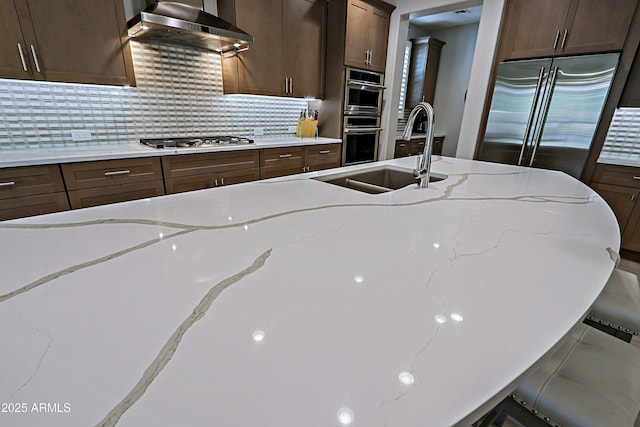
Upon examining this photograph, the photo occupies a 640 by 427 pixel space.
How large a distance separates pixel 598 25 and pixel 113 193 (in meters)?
4.08

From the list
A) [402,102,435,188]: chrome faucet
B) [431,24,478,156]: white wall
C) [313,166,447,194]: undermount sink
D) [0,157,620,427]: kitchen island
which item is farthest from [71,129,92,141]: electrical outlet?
[431,24,478,156]: white wall

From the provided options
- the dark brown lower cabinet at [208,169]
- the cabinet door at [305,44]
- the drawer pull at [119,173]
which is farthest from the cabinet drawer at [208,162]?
the cabinet door at [305,44]

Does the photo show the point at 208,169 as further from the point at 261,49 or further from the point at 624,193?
the point at 624,193

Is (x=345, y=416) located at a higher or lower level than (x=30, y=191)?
higher

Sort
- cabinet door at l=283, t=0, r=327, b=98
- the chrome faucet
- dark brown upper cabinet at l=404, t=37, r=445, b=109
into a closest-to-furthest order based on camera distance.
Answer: the chrome faucet, cabinet door at l=283, t=0, r=327, b=98, dark brown upper cabinet at l=404, t=37, r=445, b=109

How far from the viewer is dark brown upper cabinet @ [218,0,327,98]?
2.82m

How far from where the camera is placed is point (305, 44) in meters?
3.27

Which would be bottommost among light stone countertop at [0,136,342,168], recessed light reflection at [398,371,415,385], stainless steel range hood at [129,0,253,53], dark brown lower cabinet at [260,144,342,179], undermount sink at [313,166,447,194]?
dark brown lower cabinet at [260,144,342,179]

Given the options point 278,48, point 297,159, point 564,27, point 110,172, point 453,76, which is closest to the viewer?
point 110,172

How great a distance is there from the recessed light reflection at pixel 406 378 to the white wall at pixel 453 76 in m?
5.86

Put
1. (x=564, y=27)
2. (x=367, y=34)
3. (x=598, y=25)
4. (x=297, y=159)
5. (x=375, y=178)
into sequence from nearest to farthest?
1. (x=375, y=178)
2. (x=598, y=25)
3. (x=564, y=27)
4. (x=297, y=159)
5. (x=367, y=34)

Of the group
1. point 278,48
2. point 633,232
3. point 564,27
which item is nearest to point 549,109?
point 564,27

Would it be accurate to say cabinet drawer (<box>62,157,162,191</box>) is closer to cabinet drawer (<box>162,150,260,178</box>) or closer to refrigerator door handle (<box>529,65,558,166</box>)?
cabinet drawer (<box>162,150,260,178</box>)

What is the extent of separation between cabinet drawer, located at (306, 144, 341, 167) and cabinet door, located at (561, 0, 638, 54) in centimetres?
232
